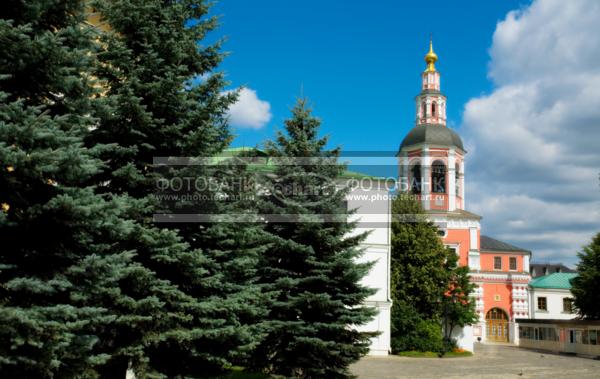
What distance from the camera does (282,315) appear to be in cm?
1574

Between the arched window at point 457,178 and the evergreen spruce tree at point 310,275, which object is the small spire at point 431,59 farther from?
the evergreen spruce tree at point 310,275

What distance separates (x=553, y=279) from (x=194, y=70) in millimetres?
57351

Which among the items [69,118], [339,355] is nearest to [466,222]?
[339,355]

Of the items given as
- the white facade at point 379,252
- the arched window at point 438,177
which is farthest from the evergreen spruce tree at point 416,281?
the arched window at point 438,177

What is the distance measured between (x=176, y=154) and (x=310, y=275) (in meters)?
6.00

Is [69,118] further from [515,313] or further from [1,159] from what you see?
[515,313]

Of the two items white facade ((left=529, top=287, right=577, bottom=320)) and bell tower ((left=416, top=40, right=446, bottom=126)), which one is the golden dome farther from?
white facade ((left=529, top=287, right=577, bottom=320))

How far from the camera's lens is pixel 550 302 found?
5872cm

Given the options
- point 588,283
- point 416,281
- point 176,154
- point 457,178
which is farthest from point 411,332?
point 176,154

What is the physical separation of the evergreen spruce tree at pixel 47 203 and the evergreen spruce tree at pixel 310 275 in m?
7.49

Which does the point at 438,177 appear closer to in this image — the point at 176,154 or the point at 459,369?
the point at 459,369

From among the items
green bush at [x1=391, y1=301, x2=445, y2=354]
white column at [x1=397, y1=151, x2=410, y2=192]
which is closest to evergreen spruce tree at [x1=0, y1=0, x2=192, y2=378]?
green bush at [x1=391, y1=301, x2=445, y2=354]

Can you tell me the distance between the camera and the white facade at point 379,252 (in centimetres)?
2944

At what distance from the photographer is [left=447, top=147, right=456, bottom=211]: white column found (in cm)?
4734
